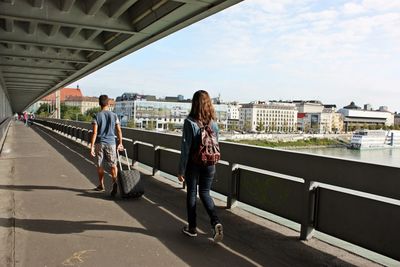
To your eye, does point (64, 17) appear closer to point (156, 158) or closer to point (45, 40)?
point (45, 40)

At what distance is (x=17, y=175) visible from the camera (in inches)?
374

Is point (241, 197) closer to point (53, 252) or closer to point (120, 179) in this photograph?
point (120, 179)

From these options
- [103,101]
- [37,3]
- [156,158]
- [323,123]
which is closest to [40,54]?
[37,3]

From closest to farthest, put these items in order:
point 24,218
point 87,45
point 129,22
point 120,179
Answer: point 24,218 → point 120,179 → point 129,22 → point 87,45

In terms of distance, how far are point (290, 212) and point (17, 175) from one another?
691 centimetres

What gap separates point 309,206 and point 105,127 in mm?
4010

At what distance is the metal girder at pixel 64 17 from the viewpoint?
11.9 metres

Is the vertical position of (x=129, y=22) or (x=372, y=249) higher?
(x=129, y=22)

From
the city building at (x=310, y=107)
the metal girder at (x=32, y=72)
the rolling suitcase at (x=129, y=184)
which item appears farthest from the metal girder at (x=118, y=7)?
the city building at (x=310, y=107)

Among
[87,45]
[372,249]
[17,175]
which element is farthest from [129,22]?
[372,249]

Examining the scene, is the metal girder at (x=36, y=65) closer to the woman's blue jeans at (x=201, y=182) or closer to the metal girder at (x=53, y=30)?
the metal girder at (x=53, y=30)

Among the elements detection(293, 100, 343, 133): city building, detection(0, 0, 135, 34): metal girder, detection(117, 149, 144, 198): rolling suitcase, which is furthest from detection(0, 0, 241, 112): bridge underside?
detection(293, 100, 343, 133): city building

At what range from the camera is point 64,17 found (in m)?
12.5

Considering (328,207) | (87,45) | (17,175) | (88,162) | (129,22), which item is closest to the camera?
(328,207)
